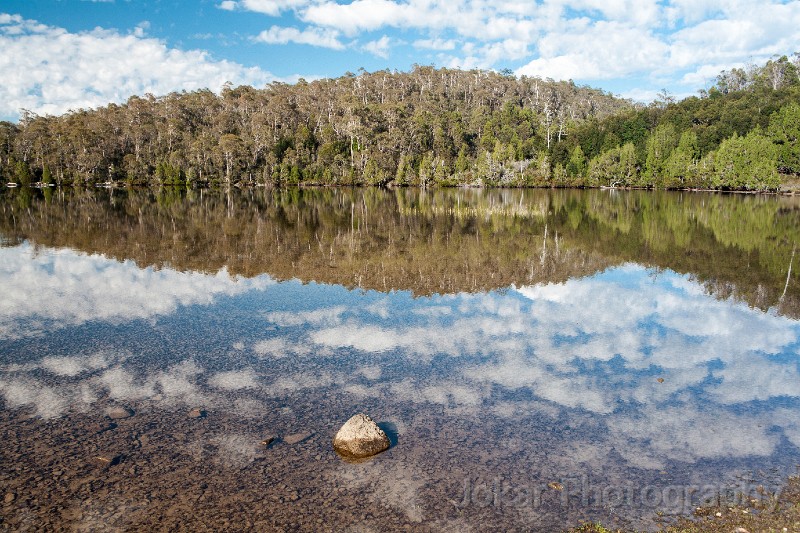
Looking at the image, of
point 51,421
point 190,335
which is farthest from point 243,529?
point 190,335

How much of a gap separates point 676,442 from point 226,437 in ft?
25.6

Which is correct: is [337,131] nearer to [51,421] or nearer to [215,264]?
[215,264]

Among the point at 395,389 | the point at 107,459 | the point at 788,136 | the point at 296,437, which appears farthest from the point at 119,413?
the point at 788,136

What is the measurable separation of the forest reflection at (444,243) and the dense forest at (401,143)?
174 feet

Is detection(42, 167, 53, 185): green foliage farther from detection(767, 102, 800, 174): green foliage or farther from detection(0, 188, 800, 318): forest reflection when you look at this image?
detection(767, 102, 800, 174): green foliage

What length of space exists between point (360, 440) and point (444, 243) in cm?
2252

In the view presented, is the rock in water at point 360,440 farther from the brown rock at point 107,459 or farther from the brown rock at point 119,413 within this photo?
the brown rock at point 119,413

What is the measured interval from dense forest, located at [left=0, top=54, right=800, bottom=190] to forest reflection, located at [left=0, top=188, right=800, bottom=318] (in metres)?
53.1

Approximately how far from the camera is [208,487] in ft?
25.8

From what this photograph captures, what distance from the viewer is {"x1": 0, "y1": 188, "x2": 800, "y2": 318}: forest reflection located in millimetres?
22281

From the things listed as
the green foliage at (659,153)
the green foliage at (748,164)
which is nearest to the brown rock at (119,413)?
the green foliage at (748,164)

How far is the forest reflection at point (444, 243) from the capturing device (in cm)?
2228

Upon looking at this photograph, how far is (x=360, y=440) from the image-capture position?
8.76 meters

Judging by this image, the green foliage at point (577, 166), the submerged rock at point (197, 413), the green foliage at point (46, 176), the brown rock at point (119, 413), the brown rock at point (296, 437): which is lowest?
the brown rock at point (296, 437)
